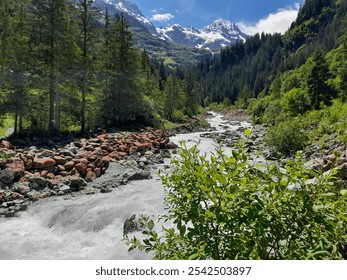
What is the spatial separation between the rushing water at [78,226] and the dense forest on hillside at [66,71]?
15.5 meters

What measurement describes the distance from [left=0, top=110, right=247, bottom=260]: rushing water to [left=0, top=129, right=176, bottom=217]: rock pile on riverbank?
981mm

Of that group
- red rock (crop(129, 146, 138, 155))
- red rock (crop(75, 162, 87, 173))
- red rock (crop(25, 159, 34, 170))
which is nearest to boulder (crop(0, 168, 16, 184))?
red rock (crop(25, 159, 34, 170))

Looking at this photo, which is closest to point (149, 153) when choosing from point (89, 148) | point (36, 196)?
point (89, 148)

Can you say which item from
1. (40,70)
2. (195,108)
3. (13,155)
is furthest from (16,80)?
(195,108)

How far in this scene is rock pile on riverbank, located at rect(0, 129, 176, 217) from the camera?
487 inches

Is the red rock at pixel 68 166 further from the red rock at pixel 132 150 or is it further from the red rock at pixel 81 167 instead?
the red rock at pixel 132 150

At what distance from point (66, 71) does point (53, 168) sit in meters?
15.2

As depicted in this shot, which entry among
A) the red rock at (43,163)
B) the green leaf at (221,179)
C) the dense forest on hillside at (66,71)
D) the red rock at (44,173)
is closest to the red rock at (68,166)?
the red rock at (43,163)

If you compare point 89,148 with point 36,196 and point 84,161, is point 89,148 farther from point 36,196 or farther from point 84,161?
point 36,196

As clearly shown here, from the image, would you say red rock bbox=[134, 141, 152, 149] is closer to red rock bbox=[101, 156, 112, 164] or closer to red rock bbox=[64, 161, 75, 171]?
red rock bbox=[101, 156, 112, 164]

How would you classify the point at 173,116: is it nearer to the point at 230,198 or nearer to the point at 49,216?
the point at 49,216
